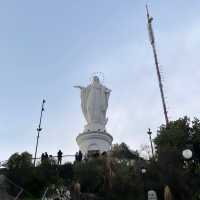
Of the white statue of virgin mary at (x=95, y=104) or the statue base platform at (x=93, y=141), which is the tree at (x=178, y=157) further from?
the white statue of virgin mary at (x=95, y=104)

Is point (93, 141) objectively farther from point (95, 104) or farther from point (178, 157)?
point (178, 157)

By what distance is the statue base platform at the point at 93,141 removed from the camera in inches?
1452

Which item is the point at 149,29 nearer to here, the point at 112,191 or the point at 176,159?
the point at 176,159

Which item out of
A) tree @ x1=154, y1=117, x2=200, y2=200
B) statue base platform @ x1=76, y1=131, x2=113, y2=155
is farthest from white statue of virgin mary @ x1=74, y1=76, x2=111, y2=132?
tree @ x1=154, y1=117, x2=200, y2=200

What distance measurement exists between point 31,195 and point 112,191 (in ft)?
18.9

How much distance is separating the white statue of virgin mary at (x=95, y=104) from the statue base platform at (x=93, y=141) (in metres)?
1.13

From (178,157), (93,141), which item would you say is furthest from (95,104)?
(178,157)

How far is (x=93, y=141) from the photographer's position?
122ft

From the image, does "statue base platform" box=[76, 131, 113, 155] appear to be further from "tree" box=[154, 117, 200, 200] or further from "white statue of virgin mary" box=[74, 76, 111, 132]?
"tree" box=[154, 117, 200, 200]

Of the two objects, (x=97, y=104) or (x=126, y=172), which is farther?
(x=97, y=104)

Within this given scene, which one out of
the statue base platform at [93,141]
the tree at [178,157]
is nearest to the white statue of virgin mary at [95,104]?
the statue base platform at [93,141]

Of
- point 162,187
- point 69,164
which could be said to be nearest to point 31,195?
point 69,164

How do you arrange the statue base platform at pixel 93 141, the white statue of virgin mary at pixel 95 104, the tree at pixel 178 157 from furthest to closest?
the white statue of virgin mary at pixel 95 104 < the statue base platform at pixel 93 141 < the tree at pixel 178 157

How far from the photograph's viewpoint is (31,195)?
2683 cm
